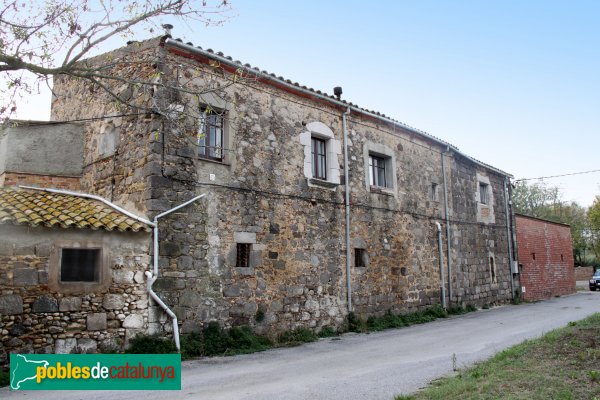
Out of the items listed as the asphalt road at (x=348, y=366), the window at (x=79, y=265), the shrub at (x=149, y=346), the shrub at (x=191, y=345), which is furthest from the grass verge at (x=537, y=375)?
the window at (x=79, y=265)

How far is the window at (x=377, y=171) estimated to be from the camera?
13.6 m

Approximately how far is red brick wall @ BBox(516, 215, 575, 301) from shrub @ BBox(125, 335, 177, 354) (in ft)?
52.7

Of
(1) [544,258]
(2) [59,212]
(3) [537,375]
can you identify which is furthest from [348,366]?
(1) [544,258]

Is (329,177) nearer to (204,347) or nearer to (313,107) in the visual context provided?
(313,107)

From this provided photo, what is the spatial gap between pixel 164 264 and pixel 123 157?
7.63ft

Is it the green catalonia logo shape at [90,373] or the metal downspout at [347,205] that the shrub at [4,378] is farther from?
the metal downspout at [347,205]

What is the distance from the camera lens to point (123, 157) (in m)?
9.53

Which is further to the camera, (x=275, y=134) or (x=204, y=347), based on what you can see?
(x=275, y=134)

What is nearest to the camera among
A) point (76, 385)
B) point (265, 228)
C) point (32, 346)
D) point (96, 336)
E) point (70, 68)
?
point (70, 68)

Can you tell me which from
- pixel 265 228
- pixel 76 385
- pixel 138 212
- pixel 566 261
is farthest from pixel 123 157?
pixel 566 261

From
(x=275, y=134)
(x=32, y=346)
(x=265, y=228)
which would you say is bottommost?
(x=32, y=346)

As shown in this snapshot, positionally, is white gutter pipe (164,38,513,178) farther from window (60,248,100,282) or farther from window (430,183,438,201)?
window (60,248,100,282)

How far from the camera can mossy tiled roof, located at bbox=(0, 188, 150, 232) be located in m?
7.61

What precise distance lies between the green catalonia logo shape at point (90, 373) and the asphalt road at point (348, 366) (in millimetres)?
209
